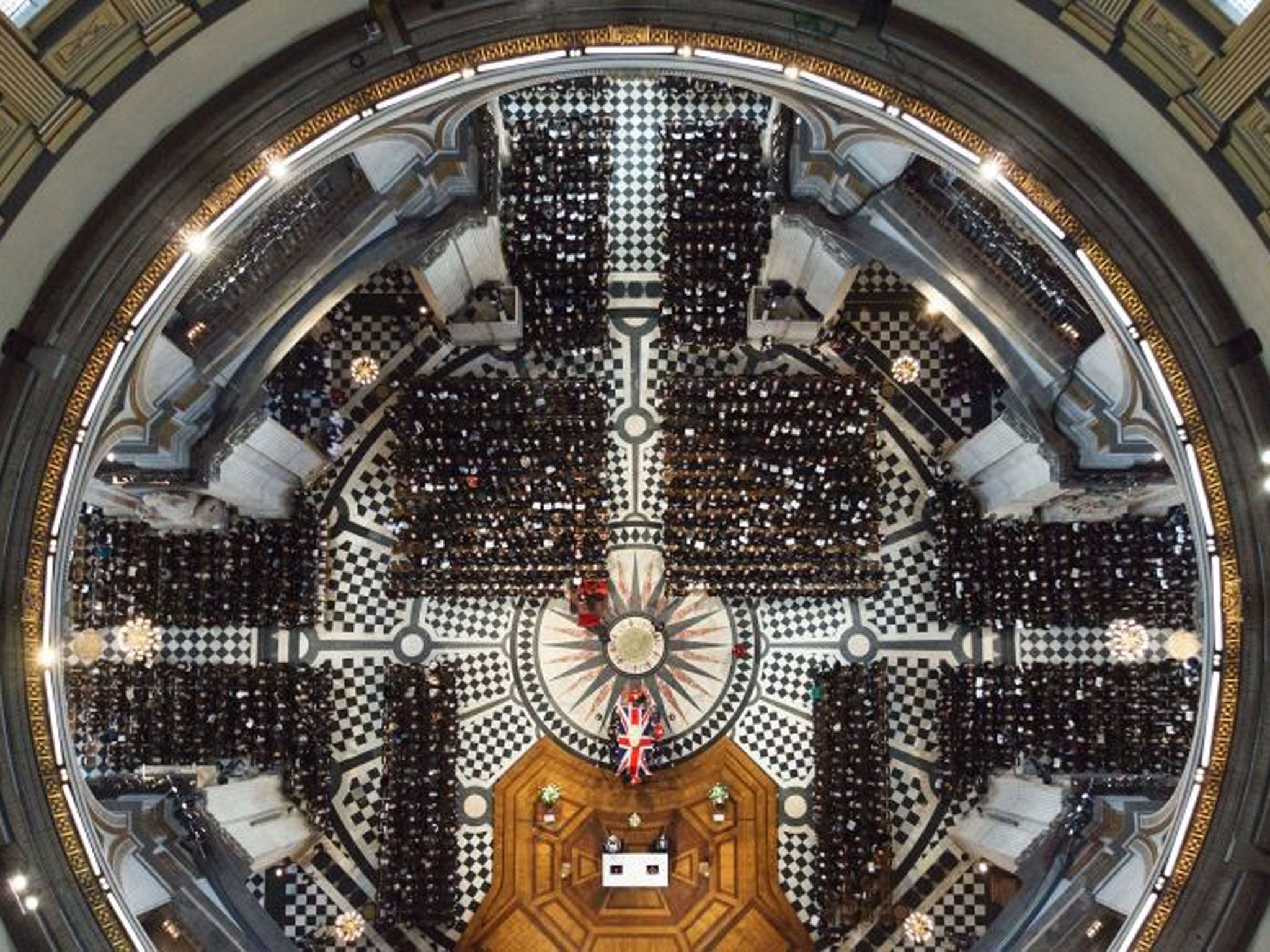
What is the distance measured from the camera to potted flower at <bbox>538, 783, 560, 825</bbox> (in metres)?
15.9

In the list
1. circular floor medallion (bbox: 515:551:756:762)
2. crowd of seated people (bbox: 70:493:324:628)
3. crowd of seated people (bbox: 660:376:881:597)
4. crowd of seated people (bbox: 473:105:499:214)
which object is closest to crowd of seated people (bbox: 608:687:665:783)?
circular floor medallion (bbox: 515:551:756:762)

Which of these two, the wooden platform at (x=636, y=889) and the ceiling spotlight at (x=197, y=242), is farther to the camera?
the wooden platform at (x=636, y=889)

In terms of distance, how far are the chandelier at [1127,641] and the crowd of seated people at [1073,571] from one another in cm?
27

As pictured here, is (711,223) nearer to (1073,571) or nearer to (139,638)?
(1073,571)

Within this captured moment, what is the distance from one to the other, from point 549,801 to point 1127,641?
9.59 metres

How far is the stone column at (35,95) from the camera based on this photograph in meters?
8.13

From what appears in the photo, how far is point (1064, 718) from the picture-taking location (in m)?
15.3

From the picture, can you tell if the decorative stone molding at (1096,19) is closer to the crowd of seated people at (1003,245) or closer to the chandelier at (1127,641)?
the crowd of seated people at (1003,245)

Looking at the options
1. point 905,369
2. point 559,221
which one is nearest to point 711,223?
point 559,221

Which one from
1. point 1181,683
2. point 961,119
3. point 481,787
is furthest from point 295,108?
point 1181,683

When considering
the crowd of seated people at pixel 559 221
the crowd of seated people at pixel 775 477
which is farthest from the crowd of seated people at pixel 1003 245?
the crowd of seated people at pixel 559 221

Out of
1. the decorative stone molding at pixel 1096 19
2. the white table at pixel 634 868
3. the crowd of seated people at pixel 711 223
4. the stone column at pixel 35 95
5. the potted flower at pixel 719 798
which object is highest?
the crowd of seated people at pixel 711 223

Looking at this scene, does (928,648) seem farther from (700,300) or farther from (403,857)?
(403,857)

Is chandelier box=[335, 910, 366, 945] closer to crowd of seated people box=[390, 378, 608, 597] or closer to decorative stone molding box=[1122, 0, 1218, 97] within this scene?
crowd of seated people box=[390, 378, 608, 597]
